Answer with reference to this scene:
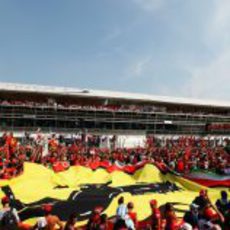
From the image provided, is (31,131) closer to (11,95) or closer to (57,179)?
(11,95)

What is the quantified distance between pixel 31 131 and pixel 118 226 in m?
35.8

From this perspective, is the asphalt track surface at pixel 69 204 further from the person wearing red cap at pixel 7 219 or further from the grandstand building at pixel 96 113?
the grandstand building at pixel 96 113

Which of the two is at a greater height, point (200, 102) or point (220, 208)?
point (200, 102)

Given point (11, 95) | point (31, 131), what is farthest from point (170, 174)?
→ point (11, 95)

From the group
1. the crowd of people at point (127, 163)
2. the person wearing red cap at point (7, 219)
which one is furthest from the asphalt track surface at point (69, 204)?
the person wearing red cap at point (7, 219)

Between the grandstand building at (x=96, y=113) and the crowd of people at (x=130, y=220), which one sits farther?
the grandstand building at (x=96, y=113)

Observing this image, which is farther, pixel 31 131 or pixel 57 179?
pixel 31 131

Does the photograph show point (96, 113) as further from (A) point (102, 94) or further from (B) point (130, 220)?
(B) point (130, 220)

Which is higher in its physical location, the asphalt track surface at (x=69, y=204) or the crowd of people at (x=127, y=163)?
the crowd of people at (x=127, y=163)

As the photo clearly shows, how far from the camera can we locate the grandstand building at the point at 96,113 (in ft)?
146

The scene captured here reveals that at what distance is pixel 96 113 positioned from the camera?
1911 inches

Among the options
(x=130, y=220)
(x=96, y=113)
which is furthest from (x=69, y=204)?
(x=96, y=113)

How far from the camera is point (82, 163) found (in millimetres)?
22172

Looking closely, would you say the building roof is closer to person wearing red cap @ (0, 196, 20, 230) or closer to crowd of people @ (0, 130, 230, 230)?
crowd of people @ (0, 130, 230, 230)
